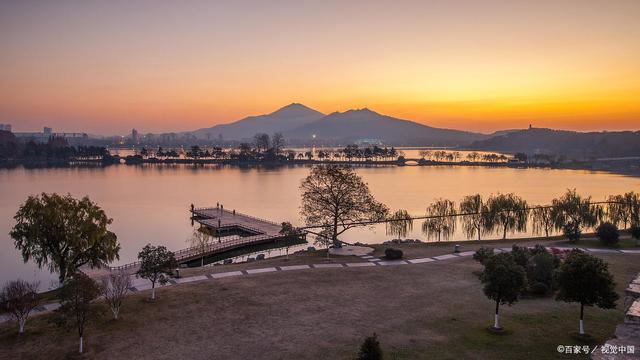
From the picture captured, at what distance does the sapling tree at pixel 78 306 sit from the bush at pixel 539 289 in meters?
25.3

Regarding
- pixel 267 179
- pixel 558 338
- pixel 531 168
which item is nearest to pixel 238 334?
pixel 558 338

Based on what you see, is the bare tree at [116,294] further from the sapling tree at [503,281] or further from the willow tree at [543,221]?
the willow tree at [543,221]

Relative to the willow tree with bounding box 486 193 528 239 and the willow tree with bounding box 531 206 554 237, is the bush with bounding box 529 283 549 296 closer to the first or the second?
the willow tree with bounding box 486 193 528 239

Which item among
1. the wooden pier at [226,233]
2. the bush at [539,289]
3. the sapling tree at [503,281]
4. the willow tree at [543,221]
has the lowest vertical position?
the wooden pier at [226,233]

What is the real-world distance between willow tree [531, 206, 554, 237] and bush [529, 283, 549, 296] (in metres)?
37.6

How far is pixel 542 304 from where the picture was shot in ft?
90.7

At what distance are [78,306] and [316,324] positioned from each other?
38.7ft

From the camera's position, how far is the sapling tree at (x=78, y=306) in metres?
22.1

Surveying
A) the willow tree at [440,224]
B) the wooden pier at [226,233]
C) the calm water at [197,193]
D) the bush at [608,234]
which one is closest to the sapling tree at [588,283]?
the bush at [608,234]

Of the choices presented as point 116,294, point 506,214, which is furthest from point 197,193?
point 116,294

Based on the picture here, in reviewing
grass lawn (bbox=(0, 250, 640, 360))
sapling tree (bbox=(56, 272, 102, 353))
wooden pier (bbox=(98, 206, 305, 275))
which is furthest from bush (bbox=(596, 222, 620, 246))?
sapling tree (bbox=(56, 272, 102, 353))

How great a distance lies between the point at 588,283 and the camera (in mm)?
22438

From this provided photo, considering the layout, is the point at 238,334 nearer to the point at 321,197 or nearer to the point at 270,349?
the point at 270,349

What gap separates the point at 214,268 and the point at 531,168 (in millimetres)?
186192
